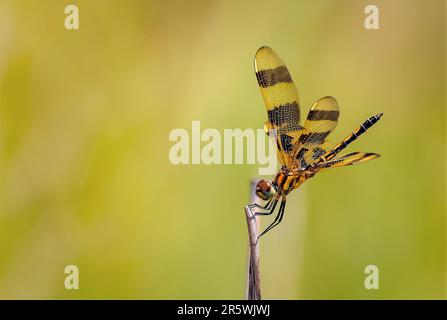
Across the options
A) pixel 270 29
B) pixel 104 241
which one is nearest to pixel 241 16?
pixel 270 29

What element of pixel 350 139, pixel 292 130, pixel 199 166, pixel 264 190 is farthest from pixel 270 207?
pixel 199 166

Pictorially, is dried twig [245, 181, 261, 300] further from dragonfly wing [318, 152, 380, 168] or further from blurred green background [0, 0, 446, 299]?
blurred green background [0, 0, 446, 299]

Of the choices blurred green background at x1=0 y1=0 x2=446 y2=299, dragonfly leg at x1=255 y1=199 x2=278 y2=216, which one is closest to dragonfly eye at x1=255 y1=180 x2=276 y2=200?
dragonfly leg at x1=255 y1=199 x2=278 y2=216

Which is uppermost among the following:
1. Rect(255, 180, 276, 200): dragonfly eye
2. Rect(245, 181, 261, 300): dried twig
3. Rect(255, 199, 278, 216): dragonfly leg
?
Rect(255, 180, 276, 200): dragonfly eye

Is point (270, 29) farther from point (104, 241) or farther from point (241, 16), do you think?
point (104, 241)

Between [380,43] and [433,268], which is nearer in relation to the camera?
[433,268]

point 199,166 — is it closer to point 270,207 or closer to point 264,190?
point 270,207
